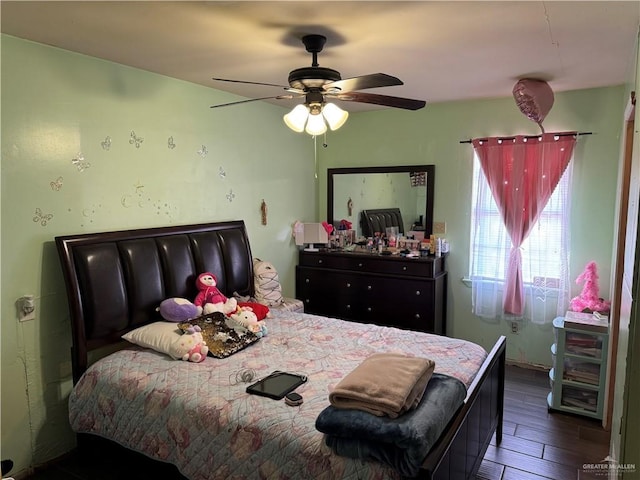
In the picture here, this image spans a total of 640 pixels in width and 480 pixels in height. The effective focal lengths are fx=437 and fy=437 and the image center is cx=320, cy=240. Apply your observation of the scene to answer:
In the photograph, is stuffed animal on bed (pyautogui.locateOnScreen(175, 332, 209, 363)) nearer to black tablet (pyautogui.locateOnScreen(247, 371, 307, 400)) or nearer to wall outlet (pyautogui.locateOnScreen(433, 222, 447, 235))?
black tablet (pyautogui.locateOnScreen(247, 371, 307, 400))

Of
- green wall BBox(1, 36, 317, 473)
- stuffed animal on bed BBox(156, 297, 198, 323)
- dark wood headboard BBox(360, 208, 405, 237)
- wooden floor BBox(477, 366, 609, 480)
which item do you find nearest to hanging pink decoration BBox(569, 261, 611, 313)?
wooden floor BBox(477, 366, 609, 480)

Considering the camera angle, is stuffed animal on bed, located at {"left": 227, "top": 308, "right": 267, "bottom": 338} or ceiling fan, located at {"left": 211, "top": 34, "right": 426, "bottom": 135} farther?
stuffed animal on bed, located at {"left": 227, "top": 308, "right": 267, "bottom": 338}

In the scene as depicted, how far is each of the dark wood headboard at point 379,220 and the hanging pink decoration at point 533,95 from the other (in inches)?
63.4

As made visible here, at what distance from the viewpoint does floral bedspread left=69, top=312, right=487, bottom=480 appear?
6.04 ft

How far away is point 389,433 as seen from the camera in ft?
5.35

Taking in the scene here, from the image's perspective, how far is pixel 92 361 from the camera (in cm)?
283

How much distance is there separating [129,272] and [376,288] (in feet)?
7.51

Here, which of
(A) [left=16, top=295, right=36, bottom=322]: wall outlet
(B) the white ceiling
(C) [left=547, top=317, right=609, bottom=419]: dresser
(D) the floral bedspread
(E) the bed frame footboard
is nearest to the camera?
(E) the bed frame footboard

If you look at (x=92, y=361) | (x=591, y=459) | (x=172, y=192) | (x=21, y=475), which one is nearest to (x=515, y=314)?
(x=591, y=459)

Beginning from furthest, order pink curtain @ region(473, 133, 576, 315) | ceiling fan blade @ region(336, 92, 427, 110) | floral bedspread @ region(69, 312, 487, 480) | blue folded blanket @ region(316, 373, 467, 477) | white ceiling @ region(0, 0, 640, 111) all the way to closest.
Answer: pink curtain @ region(473, 133, 576, 315) < ceiling fan blade @ region(336, 92, 427, 110) < white ceiling @ region(0, 0, 640, 111) < floral bedspread @ region(69, 312, 487, 480) < blue folded blanket @ region(316, 373, 467, 477)

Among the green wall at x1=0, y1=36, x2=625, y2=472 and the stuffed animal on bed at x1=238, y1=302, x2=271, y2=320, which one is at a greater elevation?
the green wall at x1=0, y1=36, x2=625, y2=472

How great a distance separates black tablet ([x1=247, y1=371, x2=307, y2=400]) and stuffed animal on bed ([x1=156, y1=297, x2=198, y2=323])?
34.3 inches

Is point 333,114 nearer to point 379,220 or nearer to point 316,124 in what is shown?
point 316,124

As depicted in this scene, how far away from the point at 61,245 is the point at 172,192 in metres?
0.97
